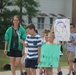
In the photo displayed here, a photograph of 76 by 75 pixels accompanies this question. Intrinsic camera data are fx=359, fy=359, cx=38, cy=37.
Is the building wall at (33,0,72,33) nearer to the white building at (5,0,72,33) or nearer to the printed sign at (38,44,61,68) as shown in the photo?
the white building at (5,0,72,33)

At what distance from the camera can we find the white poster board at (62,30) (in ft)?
34.9

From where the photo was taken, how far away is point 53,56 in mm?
9914

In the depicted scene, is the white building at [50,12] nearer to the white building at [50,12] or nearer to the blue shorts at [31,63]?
the white building at [50,12]

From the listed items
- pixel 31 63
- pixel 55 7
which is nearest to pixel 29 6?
pixel 31 63

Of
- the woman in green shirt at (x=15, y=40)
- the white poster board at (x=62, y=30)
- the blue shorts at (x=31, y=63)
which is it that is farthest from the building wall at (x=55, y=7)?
the blue shorts at (x=31, y=63)

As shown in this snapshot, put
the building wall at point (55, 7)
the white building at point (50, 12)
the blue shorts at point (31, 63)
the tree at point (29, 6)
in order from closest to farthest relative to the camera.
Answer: the blue shorts at point (31, 63), the tree at point (29, 6), the white building at point (50, 12), the building wall at point (55, 7)

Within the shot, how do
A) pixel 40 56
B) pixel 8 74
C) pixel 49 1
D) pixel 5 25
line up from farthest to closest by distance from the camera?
pixel 49 1 → pixel 5 25 → pixel 8 74 → pixel 40 56

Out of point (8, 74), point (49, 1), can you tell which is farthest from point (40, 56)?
point (49, 1)

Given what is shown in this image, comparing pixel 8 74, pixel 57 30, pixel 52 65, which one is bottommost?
pixel 8 74

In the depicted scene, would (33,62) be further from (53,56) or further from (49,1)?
(49,1)

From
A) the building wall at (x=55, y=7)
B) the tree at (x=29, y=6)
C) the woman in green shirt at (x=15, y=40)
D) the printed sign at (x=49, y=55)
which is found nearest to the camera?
the printed sign at (x=49, y=55)

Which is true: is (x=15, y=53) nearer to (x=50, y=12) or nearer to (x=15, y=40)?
(x=15, y=40)

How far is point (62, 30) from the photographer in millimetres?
10680

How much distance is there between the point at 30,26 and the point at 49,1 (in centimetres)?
5176
